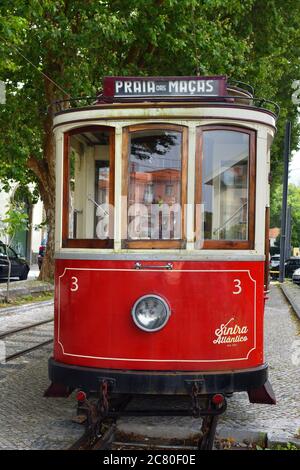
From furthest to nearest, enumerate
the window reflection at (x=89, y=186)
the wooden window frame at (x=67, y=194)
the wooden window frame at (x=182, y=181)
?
the window reflection at (x=89, y=186) → the wooden window frame at (x=67, y=194) → the wooden window frame at (x=182, y=181)

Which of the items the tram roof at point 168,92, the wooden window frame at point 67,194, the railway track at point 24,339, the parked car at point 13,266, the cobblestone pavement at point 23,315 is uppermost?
the tram roof at point 168,92

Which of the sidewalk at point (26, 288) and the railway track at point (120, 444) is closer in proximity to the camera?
the railway track at point (120, 444)

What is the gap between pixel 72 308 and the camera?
5.62 m

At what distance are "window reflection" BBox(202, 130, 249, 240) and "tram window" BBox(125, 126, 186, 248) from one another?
24 cm

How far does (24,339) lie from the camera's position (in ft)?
35.2

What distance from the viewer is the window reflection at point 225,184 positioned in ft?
18.2

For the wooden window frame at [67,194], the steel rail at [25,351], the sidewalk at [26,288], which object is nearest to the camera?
the wooden window frame at [67,194]

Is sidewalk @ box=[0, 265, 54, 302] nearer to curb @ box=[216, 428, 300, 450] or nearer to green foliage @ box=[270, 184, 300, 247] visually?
curb @ box=[216, 428, 300, 450]

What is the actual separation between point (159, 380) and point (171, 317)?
0.52m

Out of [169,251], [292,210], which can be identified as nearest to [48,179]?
[169,251]

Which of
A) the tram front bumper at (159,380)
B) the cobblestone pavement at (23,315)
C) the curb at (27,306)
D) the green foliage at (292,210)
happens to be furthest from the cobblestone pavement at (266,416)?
the green foliage at (292,210)

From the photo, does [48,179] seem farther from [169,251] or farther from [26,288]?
[169,251]

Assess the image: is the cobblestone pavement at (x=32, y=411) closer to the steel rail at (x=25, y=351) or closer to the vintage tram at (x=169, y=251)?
the steel rail at (x=25, y=351)

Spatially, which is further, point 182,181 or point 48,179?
point 48,179
